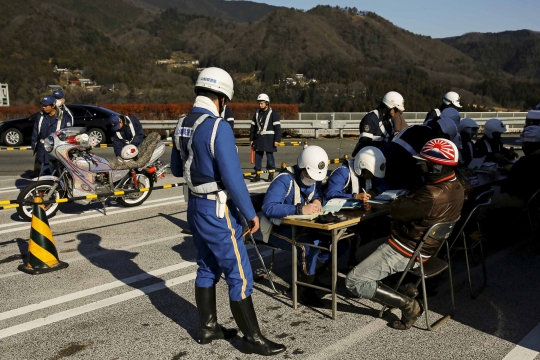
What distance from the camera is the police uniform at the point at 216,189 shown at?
405 centimetres

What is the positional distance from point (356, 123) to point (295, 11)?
8166 centimetres

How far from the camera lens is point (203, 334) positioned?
449 centimetres

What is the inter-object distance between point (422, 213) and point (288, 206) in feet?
3.71

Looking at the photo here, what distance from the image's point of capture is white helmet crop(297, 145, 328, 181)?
5172 mm

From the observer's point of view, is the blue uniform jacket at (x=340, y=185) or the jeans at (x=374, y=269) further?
the blue uniform jacket at (x=340, y=185)

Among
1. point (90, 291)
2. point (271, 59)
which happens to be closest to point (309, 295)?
point (90, 291)

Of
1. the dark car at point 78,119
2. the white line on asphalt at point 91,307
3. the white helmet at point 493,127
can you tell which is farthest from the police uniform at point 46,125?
the dark car at point 78,119

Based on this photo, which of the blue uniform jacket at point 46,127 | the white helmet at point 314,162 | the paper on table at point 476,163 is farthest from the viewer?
the blue uniform jacket at point 46,127

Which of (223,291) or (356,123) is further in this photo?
(356,123)

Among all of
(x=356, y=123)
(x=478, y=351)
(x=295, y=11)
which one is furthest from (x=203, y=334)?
(x=295, y=11)

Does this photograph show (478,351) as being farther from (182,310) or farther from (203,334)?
(182,310)

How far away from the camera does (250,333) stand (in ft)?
14.1

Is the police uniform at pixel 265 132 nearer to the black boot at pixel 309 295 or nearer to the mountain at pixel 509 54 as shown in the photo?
the black boot at pixel 309 295

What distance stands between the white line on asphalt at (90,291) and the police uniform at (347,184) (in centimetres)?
189
